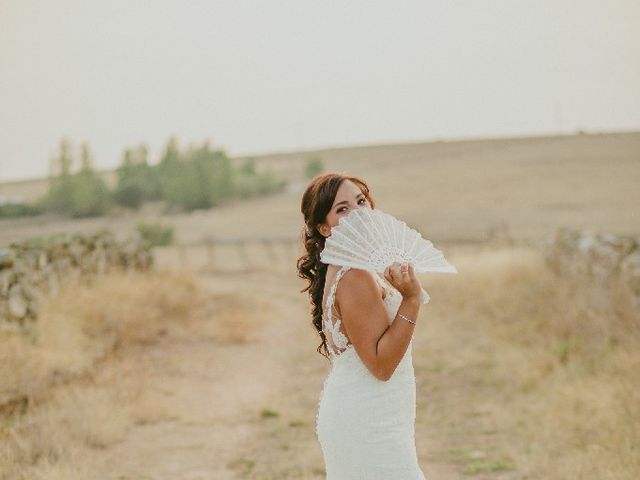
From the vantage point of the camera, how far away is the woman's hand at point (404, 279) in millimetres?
2928

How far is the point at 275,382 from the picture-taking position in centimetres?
895

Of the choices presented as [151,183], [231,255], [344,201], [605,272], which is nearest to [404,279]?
[344,201]

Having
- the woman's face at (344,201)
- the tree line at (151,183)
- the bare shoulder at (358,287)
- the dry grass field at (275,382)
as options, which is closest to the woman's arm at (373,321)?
the bare shoulder at (358,287)

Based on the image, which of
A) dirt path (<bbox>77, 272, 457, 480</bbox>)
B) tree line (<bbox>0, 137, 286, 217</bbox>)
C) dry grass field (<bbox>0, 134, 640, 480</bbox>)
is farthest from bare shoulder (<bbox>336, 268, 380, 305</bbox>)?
tree line (<bbox>0, 137, 286, 217</bbox>)

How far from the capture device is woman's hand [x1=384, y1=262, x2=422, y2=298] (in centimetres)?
293

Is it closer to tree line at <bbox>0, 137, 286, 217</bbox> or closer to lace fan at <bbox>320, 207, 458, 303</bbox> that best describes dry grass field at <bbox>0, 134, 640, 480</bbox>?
lace fan at <bbox>320, 207, 458, 303</bbox>

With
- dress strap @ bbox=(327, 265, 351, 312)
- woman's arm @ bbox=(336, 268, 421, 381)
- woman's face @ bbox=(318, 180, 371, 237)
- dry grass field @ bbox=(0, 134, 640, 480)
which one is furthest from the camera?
dry grass field @ bbox=(0, 134, 640, 480)

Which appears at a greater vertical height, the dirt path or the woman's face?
the woman's face

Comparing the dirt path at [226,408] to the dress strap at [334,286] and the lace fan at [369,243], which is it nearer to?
the dress strap at [334,286]

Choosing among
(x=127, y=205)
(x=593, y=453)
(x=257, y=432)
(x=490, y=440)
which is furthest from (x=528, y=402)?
(x=127, y=205)

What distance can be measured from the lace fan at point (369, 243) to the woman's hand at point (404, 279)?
0.13ft

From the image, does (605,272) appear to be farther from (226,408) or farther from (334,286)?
(334,286)

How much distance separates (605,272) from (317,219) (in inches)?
282

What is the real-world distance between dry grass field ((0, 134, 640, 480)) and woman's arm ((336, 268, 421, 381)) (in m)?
2.82
